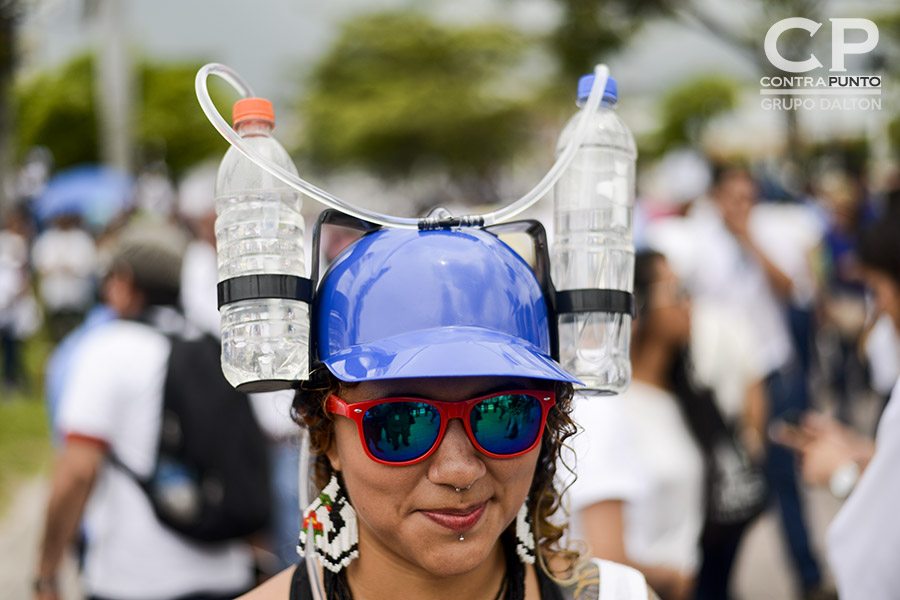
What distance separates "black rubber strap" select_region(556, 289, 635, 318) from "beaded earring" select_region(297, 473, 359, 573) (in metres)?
0.55

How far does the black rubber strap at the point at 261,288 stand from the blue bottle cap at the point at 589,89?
2.24 feet

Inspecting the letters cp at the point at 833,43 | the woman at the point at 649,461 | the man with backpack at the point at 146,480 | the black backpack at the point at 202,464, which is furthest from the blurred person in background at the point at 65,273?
the letters cp at the point at 833,43

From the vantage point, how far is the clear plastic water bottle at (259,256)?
1671 mm

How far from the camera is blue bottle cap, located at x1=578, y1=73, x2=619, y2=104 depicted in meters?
1.89

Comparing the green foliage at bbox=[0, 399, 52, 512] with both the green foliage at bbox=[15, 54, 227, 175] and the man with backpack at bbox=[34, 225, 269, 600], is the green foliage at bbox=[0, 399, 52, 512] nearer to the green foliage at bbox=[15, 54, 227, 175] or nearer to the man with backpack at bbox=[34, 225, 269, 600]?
the man with backpack at bbox=[34, 225, 269, 600]

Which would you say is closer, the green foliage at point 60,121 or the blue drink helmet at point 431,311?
the blue drink helmet at point 431,311

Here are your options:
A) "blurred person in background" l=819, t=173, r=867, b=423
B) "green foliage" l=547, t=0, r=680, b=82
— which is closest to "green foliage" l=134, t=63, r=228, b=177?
"green foliage" l=547, t=0, r=680, b=82

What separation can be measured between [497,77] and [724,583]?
5202 centimetres

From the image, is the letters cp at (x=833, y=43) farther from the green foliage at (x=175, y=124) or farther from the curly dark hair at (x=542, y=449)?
the green foliage at (x=175, y=124)

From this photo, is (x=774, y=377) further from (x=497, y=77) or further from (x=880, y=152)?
(x=497, y=77)

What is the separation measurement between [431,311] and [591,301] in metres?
0.35

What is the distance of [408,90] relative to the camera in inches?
2085

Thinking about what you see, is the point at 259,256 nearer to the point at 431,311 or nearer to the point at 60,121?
the point at 431,311

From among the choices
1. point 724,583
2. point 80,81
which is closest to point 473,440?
point 724,583
